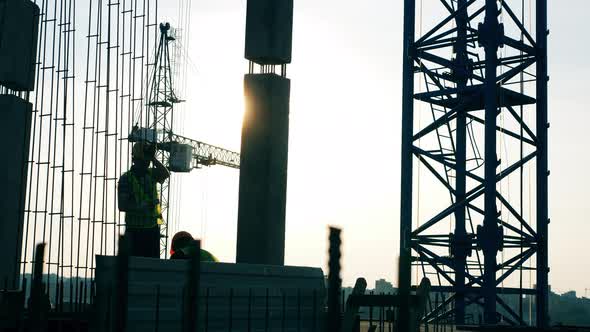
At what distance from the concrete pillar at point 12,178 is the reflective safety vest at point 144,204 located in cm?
433

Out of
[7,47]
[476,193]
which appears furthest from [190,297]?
[476,193]

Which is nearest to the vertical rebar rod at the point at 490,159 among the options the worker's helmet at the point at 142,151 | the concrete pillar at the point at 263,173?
the concrete pillar at the point at 263,173

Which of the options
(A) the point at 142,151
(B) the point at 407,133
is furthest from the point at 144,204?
(B) the point at 407,133

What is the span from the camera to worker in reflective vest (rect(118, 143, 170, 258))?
12.4 meters

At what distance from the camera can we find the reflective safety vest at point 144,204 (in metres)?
12.4

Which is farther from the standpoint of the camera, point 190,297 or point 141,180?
point 141,180

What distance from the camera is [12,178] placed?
53.0ft

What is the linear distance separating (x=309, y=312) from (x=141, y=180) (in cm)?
276

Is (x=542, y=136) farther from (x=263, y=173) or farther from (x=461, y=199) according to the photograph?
(x=263, y=173)

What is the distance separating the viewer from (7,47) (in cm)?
1599

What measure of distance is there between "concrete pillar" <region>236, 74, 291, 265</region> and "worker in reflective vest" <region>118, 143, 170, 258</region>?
1115 mm

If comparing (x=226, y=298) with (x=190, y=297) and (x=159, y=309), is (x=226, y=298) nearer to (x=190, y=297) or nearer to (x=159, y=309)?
(x=159, y=309)

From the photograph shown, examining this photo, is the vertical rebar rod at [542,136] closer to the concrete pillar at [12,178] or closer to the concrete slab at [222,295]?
the concrete pillar at [12,178]

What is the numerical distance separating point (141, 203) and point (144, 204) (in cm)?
4
